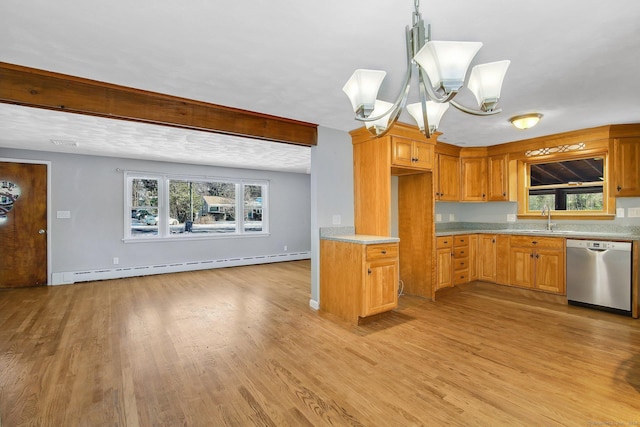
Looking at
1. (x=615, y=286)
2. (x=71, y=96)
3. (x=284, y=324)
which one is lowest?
(x=284, y=324)

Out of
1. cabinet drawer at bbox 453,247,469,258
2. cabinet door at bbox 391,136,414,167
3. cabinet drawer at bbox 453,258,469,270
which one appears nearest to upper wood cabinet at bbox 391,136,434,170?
cabinet door at bbox 391,136,414,167

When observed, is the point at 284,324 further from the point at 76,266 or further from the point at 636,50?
the point at 76,266

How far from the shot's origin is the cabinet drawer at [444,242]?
427cm

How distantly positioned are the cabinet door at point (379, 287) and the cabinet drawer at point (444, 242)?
1.23 m

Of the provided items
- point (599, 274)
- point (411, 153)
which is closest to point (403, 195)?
point (411, 153)

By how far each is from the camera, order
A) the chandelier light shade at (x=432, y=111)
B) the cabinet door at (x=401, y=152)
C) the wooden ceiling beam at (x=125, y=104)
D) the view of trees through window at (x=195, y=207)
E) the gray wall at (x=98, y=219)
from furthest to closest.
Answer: the view of trees through window at (x=195, y=207)
the gray wall at (x=98, y=219)
the cabinet door at (x=401, y=152)
the wooden ceiling beam at (x=125, y=104)
the chandelier light shade at (x=432, y=111)

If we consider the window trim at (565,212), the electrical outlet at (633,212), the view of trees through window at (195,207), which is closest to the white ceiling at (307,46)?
the window trim at (565,212)

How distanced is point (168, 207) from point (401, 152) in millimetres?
4746

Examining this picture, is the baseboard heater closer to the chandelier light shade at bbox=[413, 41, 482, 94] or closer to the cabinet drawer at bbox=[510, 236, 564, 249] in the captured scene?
the cabinet drawer at bbox=[510, 236, 564, 249]

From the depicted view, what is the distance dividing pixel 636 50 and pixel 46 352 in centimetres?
503

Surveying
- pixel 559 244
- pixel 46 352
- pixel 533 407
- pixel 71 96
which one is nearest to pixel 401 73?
pixel 533 407

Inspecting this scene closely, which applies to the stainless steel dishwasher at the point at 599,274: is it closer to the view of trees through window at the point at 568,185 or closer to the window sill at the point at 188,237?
the view of trees through window at the point at 568,185

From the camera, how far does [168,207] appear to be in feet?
19.9

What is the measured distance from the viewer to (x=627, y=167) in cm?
369
